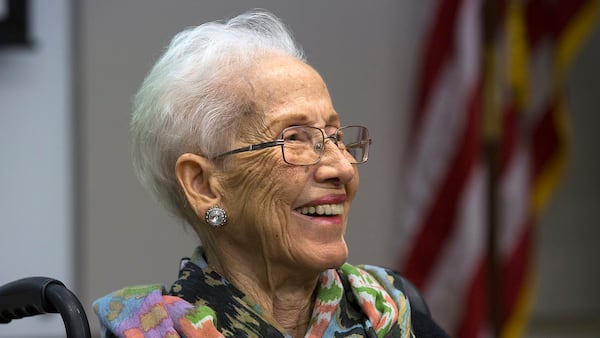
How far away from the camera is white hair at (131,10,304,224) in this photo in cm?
169

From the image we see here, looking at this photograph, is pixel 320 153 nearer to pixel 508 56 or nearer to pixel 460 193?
pixel 460 193

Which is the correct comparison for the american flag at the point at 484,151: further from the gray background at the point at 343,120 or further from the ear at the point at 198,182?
the ear at the point at 198,182

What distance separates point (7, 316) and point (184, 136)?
414 mm

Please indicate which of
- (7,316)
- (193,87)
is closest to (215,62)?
(193,87)

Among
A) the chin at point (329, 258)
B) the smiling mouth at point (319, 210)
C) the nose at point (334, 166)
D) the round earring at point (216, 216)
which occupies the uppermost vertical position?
the nose at point (334, 166)

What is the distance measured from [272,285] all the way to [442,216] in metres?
2.21

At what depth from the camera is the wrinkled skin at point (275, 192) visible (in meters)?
1.68

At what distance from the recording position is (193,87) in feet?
5.53

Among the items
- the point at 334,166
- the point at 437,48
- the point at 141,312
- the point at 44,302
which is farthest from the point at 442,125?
the point at 44,302

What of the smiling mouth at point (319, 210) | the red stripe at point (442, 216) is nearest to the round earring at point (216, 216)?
the smiling mouth at point (319, 210)

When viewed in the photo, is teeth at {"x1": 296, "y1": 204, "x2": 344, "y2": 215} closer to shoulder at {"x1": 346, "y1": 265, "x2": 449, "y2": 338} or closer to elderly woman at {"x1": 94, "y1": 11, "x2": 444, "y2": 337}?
elderly woman at {"x1": 94, "y1": 11, "x2": 444, "y2": 337}

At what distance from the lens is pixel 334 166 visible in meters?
1.70

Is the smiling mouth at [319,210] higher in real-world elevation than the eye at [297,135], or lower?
lower

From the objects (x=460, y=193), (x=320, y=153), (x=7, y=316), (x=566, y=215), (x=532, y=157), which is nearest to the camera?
(x=7, y=316)
